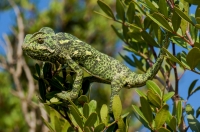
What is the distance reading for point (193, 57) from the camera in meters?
1.05

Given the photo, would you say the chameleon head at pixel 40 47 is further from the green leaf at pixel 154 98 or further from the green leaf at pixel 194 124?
the green leaf at pixel 194 124

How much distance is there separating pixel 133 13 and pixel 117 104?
39 centimetres

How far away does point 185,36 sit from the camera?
117 cm

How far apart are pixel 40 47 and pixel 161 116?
0.38 meters

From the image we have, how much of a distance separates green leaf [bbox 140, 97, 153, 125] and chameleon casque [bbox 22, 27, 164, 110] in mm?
124

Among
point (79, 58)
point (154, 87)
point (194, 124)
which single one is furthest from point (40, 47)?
point (194, 124)

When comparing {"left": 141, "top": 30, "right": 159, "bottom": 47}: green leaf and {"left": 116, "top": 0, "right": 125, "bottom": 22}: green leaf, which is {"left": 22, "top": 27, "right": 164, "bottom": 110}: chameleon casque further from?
{"left": 116, "top": 0, "right": 125, "bottom": 22}: green leaf

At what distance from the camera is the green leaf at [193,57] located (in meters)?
1.02

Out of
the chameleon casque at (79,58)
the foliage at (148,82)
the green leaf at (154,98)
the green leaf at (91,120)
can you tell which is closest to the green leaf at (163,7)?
the foliage at (148,82)

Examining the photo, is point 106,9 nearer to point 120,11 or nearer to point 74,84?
point 120,11

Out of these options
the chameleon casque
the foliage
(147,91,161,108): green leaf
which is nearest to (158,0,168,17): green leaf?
the foliage

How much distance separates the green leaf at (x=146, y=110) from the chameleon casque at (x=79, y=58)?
0.41 feet

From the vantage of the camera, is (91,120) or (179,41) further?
(179,41)

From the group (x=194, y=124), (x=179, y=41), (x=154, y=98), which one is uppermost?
(x=179, y=41)
